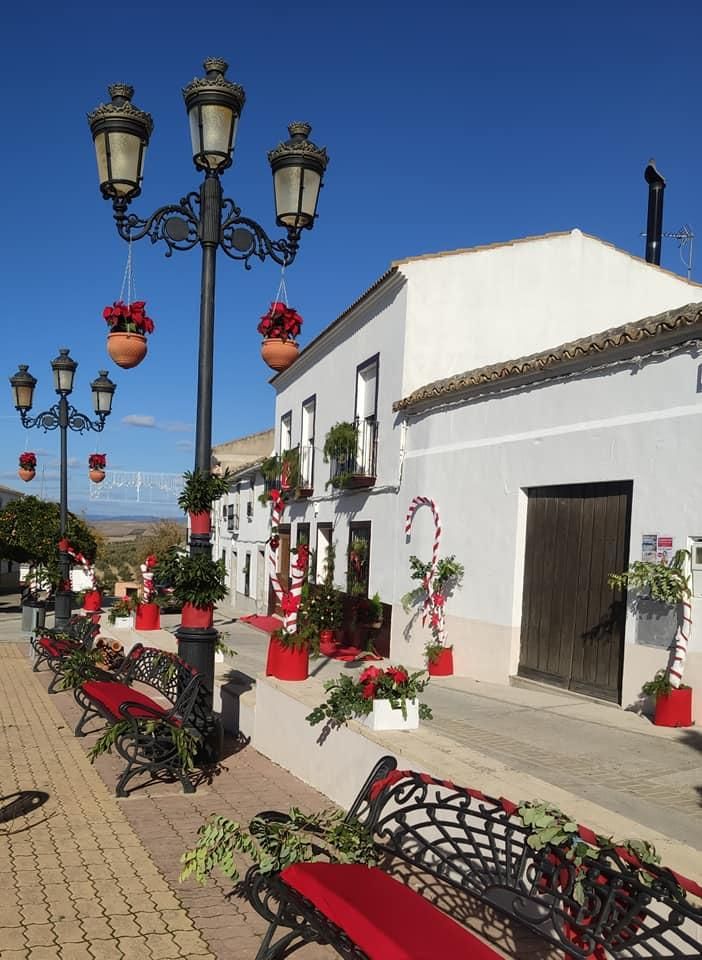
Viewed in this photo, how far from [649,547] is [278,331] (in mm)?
3563

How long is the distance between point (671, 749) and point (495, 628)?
11.3 ft

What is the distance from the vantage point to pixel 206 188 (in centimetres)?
613

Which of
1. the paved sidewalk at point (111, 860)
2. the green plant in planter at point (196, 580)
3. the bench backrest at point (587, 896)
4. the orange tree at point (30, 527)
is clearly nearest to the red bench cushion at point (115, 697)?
the paved sidewalk at point (111, 860)

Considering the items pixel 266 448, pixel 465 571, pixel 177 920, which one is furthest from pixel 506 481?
pixel 266 448

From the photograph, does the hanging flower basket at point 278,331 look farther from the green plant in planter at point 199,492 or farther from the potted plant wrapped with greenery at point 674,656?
the potted plant wrapped with greenery at point 674,656

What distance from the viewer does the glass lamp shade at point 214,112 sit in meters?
5.75

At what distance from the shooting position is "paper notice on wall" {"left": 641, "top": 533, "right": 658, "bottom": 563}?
23.7ft

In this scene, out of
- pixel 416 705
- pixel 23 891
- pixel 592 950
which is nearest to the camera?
pixel 592 950

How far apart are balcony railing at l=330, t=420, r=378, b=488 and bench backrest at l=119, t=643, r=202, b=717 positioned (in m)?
6.00

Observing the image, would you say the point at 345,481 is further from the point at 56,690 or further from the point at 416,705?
the point at 416,705

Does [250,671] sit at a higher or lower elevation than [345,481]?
lower

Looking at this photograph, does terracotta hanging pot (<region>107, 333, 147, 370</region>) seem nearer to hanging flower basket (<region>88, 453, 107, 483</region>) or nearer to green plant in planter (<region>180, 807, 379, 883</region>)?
green plant in planter (<region>180, 807, 379, 883</region>)

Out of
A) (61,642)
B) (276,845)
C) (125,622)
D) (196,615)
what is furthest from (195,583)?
(125,622)

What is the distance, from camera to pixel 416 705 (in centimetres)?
521
